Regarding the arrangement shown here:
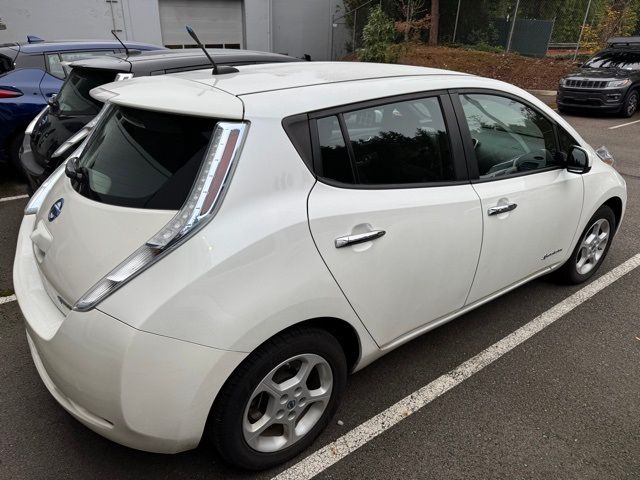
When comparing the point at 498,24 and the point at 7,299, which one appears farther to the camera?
the point at 498,24

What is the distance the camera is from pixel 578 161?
3.02 meters

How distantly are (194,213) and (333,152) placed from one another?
A: 2.20 ft

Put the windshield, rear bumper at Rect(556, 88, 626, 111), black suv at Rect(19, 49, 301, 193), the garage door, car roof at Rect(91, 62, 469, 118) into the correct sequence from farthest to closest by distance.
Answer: the garage door < the windshield < rear bumper at Rect(556, 88, 626, 111) < black suv at Rect(19, 49, 301, 193) < car roof at Rect(91, 62, 469, 118)

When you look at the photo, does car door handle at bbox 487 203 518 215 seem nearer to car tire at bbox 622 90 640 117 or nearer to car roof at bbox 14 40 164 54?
car roof at bbox 14 40 164 54

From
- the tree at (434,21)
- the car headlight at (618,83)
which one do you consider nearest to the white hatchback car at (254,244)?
the car headlight at (618,83)

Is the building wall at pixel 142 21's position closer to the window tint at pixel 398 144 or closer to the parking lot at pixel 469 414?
the parking lot at pixel 469 414

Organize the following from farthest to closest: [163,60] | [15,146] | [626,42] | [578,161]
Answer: [626,42] < [15,146] < [163,60] < [578,161]

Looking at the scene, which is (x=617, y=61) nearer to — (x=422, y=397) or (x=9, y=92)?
(x=422, y=397)

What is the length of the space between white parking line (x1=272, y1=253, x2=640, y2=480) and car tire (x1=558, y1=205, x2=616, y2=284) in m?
0.13

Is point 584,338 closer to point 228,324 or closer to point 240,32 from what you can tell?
point 228,324

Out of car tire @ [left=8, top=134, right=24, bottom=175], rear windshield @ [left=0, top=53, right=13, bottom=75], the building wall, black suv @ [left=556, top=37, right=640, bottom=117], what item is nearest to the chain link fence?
the building wall

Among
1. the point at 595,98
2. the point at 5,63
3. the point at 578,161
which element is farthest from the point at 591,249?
the point at 595,98

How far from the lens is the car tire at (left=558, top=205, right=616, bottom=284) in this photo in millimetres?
3578

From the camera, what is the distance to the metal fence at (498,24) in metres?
18.9
